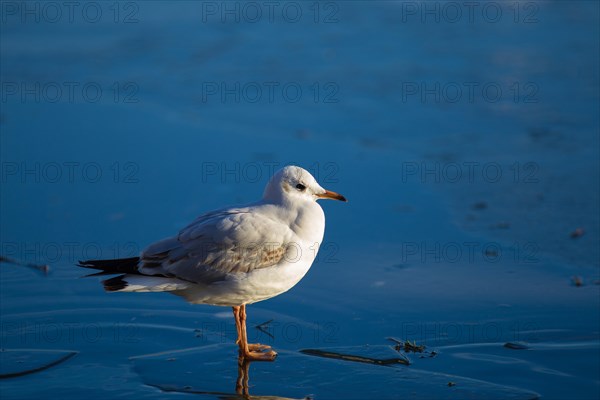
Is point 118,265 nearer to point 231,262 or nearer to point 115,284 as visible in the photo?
point 115,284

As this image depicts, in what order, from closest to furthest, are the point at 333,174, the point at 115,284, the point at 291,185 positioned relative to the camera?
the point at 115,284, the point at 291,185, the point at 333,174

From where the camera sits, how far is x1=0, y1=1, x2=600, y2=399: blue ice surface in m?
5.09

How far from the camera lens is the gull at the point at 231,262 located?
193 inches

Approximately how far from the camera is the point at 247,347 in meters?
4.90

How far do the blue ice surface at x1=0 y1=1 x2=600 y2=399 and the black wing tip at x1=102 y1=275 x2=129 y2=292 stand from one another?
1.24 ft

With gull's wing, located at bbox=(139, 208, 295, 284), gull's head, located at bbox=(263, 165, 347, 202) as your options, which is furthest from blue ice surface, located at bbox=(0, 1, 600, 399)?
gull's head, located at bbox=(263, 165, 347, 202)

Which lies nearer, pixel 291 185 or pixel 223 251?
pixel 223 251

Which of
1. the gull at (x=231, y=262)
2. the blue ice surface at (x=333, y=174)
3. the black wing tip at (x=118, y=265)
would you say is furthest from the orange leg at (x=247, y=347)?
the black wing tip at (x=118, y=265)

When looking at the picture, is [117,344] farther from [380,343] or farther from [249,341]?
[380,343]

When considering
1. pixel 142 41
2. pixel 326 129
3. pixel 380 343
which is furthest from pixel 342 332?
pixel 142 41


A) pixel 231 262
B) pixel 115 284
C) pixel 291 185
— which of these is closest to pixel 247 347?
pixel 231 262

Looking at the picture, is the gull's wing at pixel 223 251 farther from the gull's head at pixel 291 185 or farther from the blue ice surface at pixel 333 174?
the blue ice surface at pixel 333 174

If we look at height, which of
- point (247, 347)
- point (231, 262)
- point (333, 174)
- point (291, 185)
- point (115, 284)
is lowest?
point (247, 347)

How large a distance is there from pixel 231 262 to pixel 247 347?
499mm
